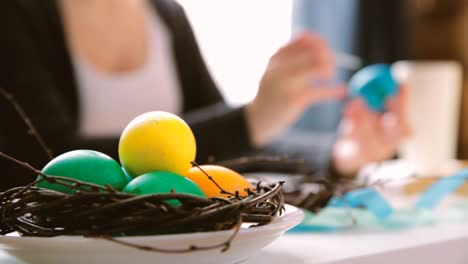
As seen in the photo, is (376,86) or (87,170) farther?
(376,86)

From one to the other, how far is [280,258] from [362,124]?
2.90ft

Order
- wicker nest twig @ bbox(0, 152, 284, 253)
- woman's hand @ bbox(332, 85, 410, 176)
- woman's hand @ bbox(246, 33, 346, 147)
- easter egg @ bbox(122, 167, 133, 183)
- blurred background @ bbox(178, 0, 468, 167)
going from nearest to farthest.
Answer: wicker nest twig @ bbox(0, 152, 284, 253) < easter egg @ bbox(122, 167, 133, 183) < woman's hand @ bbox(246, 33, 346, 147) < woman's hand @ bbox(332, 85, 410, 176) < blurred background @ bbox(178, 0, 468, 167)

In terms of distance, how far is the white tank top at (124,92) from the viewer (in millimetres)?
1349

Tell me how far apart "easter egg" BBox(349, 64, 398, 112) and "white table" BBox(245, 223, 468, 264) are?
0.50 meters

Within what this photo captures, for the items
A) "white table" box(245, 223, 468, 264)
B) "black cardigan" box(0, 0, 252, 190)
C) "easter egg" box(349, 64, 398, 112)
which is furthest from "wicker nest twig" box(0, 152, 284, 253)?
"easter egg" box(349, 64, 398, 112)

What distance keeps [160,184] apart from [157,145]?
0.05 meters

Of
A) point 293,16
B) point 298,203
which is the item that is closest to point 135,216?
point 298,203

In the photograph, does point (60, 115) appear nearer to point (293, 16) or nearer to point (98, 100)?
point (98, 100)

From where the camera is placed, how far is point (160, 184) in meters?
0.44

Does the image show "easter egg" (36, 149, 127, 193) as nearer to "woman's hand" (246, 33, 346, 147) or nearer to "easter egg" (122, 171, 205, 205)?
"easter egg" (122, 171, 205, 205)

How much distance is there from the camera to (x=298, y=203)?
2.25ft

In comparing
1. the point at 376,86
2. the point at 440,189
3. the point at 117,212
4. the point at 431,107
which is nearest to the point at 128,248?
the point at 117,212

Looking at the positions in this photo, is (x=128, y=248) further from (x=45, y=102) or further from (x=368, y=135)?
(x=368, y=135)

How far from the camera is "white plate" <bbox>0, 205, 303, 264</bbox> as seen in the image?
396mm
